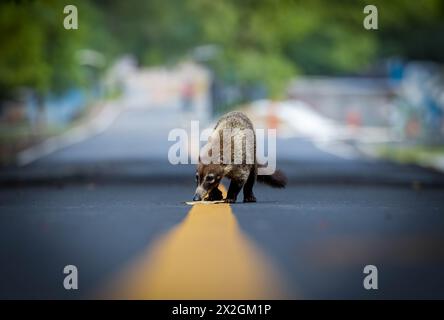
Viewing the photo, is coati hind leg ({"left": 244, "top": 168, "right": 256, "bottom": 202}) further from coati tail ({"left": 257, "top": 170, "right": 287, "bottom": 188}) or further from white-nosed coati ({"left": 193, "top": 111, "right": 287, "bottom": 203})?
coati tail ({"left": 257, "top": 170, "right": 287, "bottom": 188})

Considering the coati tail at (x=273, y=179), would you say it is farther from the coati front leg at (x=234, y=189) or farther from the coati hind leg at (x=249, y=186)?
the coati front leg at (x=234, y=189)

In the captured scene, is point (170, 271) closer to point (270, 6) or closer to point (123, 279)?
point (123, 279)

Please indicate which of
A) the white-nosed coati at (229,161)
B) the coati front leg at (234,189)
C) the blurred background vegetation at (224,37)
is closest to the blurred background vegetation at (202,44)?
the blurred background vegetation at (224,37)

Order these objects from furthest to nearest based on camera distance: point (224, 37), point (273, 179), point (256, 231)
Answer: point (224, 37) < point (273, 179) < point (256, 231)

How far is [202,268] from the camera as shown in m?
12.0

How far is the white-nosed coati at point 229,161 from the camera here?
15672mm

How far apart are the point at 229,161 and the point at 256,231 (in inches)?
39.2

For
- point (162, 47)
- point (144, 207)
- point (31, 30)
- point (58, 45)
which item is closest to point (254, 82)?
point (162, 47)

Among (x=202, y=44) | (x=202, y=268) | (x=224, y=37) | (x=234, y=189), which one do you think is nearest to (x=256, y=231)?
(x=234, y=189)

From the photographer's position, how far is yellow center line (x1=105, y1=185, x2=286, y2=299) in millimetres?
10469

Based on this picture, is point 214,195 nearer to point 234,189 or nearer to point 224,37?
point 234,189

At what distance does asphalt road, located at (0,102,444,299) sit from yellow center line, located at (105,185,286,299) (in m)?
0.06

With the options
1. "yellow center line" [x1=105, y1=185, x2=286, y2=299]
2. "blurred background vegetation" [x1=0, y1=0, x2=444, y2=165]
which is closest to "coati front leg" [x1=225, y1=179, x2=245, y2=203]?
"yellow center line" [x1=105, y1=185, x2=286, y2=299]

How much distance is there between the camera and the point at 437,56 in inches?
2717
